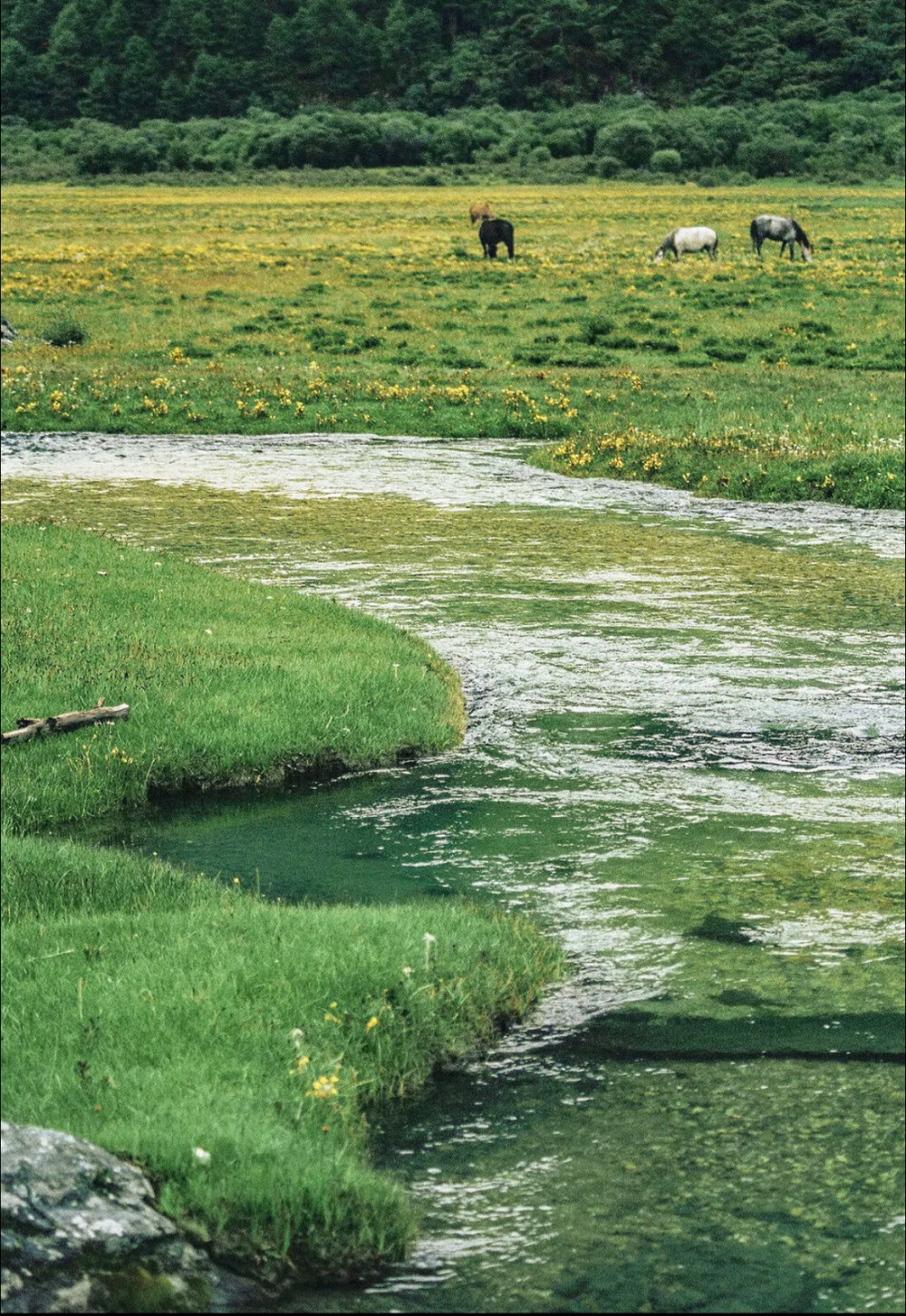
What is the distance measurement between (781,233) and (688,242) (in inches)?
140

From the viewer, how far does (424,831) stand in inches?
396

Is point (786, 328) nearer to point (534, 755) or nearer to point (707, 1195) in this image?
point (534, 755)

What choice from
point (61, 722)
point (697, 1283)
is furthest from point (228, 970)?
point (61, 722)

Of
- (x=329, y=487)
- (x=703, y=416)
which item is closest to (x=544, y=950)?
(x=329, y=487)

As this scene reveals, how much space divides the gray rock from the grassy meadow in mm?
17397

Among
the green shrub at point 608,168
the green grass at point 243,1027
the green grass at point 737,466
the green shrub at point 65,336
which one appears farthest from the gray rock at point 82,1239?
the green shrub at point 608,168

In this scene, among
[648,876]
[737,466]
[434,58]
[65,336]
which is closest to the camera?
[648,876]

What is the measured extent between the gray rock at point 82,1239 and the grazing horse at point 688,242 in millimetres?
53470

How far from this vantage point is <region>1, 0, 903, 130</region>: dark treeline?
181375 millimetres

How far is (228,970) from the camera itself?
286 inches

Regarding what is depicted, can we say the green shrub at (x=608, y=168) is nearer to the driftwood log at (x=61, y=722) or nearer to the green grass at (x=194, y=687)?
the green grass at (x=194, y=687)

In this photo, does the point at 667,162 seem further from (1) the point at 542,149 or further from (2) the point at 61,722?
(2) the point at 61,722

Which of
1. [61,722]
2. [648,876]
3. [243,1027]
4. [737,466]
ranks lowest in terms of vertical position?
[648,876]

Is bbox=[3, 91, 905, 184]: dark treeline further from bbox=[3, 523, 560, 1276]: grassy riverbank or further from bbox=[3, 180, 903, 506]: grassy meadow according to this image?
bbox=[3, 523, 560, 1276]: grassy riverbank
